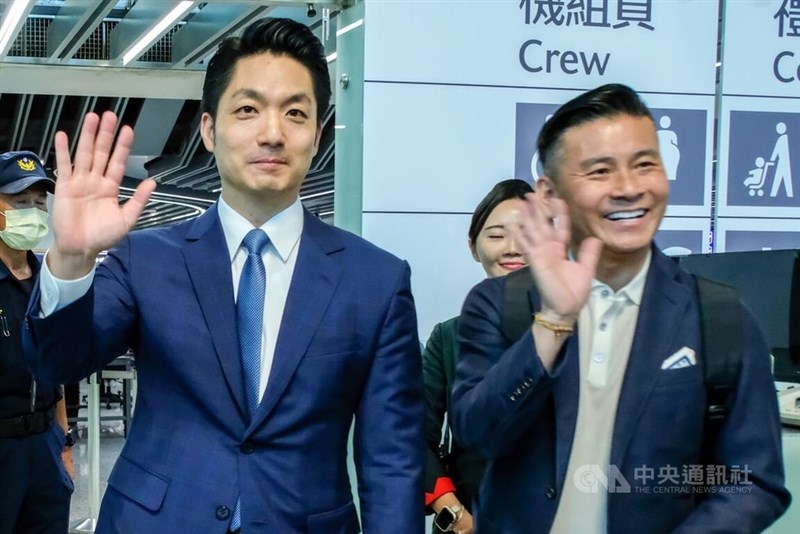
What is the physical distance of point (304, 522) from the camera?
168cm

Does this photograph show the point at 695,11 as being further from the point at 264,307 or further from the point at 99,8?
the point at 99,8

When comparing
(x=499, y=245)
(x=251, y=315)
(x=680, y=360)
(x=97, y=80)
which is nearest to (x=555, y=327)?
(x=680, y=360)

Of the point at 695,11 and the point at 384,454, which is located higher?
the point at 695,11

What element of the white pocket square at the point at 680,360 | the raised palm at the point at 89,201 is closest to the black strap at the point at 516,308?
the white pocket square at the point at 680,360

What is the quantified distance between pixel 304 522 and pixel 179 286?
491 millimetres

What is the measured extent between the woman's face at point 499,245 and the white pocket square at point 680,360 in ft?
3.61

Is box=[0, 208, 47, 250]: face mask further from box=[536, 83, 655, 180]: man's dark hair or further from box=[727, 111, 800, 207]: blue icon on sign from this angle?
box=[727, 111, 800, 207]: blue icon on sign

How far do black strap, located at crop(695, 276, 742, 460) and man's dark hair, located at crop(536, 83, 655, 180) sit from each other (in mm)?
390

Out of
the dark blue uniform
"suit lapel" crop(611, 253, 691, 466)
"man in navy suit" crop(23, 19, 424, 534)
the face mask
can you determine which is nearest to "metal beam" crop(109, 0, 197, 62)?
the face mask

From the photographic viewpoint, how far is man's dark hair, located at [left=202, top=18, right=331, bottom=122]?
72.8 inches

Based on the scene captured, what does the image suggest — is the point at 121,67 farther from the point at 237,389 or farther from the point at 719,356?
the point at 719,356

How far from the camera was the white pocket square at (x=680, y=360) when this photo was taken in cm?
162

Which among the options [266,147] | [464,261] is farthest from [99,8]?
[266,147]

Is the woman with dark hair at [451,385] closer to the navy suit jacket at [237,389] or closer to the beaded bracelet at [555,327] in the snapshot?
the navy suit jacket at [237,389]
